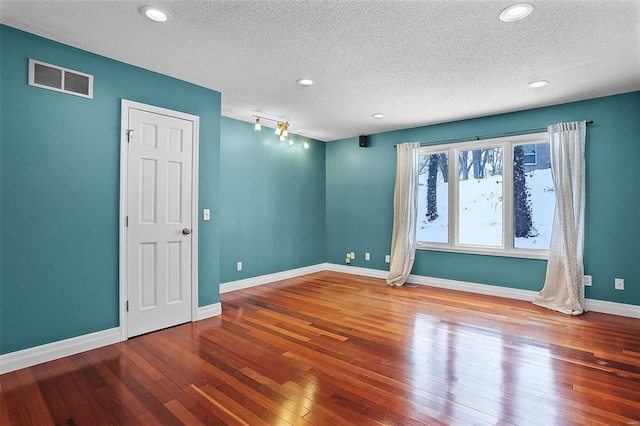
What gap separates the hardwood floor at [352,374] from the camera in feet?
6.39

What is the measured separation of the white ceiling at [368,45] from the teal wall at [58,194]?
199mm

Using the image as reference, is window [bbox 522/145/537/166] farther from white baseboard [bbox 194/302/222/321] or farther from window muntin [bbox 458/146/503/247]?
white baseboard [bbox 194/302/222/321]

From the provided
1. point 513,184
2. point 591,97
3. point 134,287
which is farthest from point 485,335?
point 134,287

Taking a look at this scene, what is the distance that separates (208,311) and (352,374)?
6.48ft

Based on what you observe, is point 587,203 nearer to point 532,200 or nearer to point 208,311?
point 532,200

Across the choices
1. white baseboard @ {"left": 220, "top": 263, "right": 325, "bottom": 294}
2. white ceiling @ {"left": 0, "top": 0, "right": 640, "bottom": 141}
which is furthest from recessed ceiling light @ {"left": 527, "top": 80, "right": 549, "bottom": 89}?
white baseboard @ {"left": 220, "top": 263, "right": 325, "bottom": 294}

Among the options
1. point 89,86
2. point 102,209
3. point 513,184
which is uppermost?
point 89,86

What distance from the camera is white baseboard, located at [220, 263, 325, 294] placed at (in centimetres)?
487

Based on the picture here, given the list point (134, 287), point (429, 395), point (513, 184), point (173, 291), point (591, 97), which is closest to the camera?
point (429, 395)

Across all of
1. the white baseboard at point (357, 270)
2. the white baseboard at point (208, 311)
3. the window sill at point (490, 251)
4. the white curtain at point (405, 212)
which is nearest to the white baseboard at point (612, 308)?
the window sill at point (490, 251)

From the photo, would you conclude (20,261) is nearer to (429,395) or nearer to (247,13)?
Result: (247,13)

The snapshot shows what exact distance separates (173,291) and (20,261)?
1.27 metres

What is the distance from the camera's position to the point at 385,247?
5773 mm

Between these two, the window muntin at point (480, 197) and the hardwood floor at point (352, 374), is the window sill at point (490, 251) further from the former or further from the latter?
the hardwood floor at point (352, 374)
